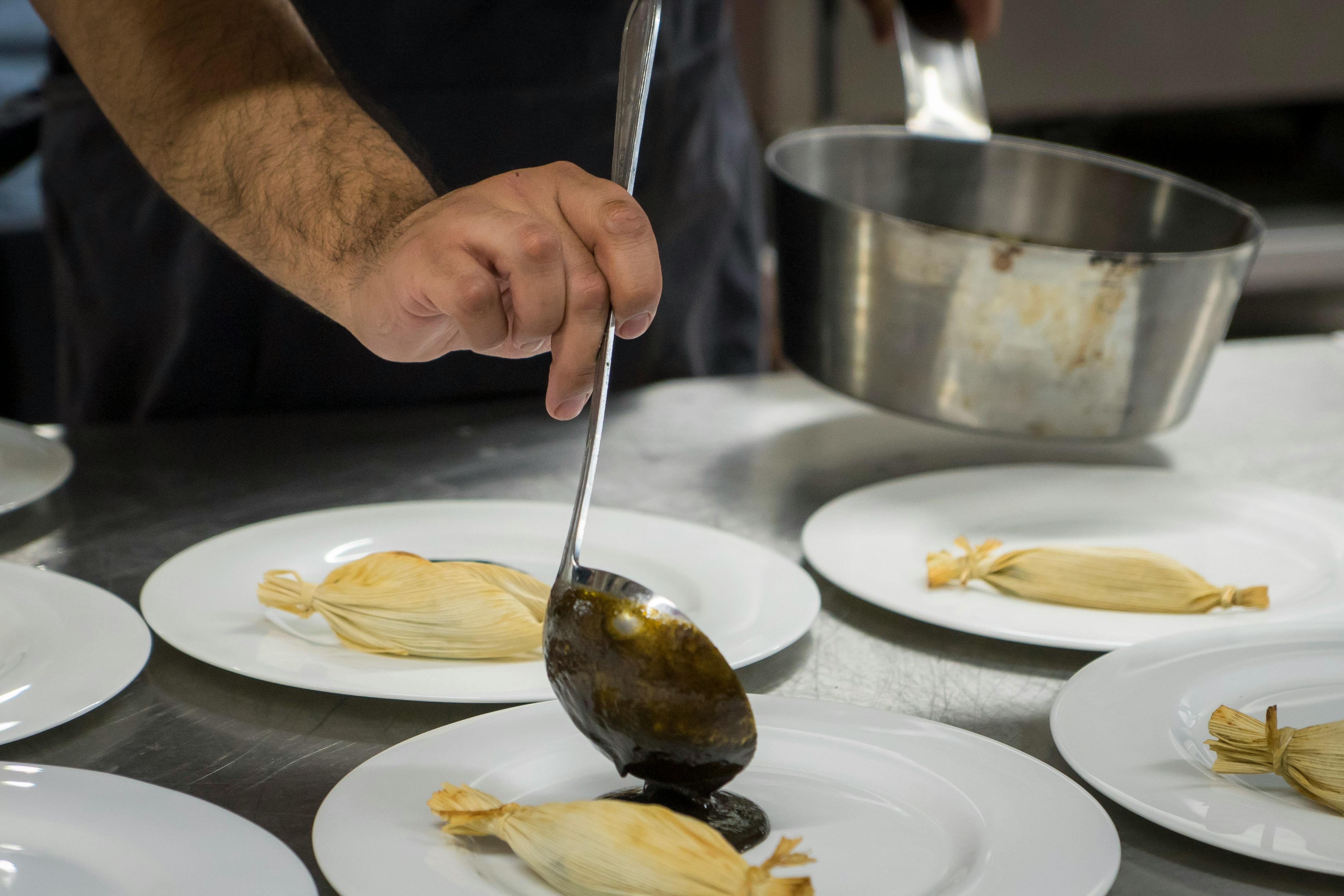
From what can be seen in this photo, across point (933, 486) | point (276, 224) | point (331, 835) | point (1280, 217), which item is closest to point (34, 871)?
point (331, 835)

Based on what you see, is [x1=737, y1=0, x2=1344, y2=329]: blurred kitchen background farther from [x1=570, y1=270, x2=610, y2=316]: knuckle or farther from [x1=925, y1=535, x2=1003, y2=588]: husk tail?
[x1=570, y1=270, x2=610, y2=316]: knuckle

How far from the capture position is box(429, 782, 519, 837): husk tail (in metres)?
0.42

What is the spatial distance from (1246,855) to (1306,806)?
0.03 metres

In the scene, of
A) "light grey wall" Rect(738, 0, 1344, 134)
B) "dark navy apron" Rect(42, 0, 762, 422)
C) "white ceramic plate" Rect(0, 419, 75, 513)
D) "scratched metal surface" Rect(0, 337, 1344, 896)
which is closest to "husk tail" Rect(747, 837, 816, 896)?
"scratched metal surface" Rect(0, 337, 1344, 896)

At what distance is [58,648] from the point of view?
57 centimetres

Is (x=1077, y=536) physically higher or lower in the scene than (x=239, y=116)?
lower

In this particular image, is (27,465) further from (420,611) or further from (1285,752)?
(1285,752)

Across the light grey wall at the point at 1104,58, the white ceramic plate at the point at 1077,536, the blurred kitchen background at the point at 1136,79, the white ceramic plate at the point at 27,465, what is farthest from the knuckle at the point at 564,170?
the light grey wall at the point at 1104,58

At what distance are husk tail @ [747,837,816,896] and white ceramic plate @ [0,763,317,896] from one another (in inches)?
5.4

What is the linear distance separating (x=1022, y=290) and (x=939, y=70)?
34cm

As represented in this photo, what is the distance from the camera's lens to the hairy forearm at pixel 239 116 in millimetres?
711

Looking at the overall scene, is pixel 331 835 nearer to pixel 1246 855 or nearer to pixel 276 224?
pixel 1246 855

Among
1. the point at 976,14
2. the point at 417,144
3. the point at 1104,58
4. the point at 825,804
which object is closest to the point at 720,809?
the point at 825,804

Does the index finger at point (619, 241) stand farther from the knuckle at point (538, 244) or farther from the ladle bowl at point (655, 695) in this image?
the ladle bowl at point (655, 695)
